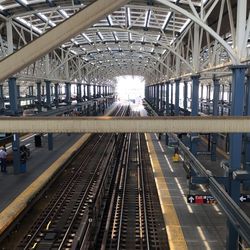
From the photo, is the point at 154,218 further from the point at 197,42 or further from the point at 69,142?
the point at 69,142

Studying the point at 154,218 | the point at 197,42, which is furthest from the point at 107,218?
the point at 197,42

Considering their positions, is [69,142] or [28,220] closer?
[28,220]

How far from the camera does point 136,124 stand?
5.23 meters

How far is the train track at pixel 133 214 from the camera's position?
11.7 m

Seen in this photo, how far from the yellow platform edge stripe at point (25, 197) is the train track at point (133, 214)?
324 cm

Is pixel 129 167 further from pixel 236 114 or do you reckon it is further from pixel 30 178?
pixel 236 114

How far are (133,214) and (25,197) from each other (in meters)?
4.63

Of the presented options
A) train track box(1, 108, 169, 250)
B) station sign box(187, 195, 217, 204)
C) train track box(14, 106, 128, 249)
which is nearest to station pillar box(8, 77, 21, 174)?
train track box(1, 108, 169, 250)

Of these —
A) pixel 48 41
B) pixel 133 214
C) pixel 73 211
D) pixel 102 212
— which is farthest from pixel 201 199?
pixel 73 211

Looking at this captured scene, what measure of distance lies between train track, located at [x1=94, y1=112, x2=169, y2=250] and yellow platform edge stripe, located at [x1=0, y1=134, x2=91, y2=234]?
324 cm

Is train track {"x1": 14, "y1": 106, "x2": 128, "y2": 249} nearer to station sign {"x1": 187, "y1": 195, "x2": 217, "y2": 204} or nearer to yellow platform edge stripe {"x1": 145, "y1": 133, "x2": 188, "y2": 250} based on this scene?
yellow platform edge stripe {"x1": 145, "y1": 133, "x2": 188, "y2": 250}

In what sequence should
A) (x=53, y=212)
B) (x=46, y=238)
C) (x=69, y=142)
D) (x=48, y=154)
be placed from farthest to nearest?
(x=69, y=142)
(x=48, y=154)
(x=53, y=212)
(x=46, y=238)

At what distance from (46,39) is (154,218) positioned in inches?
421

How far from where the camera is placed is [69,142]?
29906 mm
